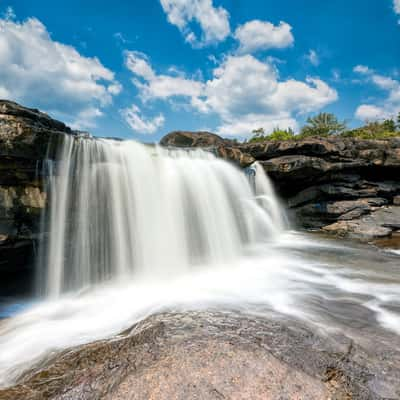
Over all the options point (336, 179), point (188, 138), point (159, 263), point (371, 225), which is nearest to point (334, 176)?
point (336, 179)

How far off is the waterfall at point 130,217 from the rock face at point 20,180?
0.30m

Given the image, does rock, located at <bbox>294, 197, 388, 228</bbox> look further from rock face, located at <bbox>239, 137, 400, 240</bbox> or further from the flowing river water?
the flowing river water

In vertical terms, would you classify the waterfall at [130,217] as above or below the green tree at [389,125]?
below

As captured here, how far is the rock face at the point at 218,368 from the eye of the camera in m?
1.82

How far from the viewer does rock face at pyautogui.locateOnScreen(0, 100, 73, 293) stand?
484cm

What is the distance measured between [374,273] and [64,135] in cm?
835

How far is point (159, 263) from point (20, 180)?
4.03m

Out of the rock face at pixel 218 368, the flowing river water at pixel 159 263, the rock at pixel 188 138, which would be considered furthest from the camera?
the rock at pixel 188 138

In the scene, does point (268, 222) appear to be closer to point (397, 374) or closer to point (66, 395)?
point (397, 374)

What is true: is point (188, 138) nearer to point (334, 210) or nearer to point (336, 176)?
point (336, 176)

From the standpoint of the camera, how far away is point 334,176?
492 inches

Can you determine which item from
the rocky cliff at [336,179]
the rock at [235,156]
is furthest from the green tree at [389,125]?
the rock at [235,156]

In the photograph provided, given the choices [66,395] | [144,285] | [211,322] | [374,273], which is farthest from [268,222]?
[66,395]

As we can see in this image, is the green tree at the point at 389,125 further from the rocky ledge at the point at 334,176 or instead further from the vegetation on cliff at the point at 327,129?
the rocky ledge at the point at 334,176
